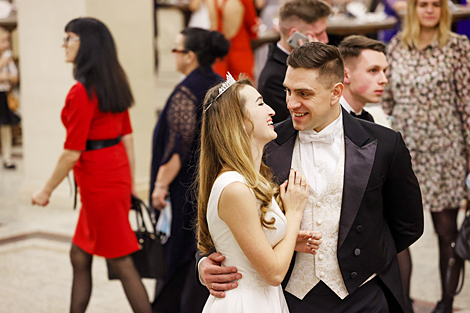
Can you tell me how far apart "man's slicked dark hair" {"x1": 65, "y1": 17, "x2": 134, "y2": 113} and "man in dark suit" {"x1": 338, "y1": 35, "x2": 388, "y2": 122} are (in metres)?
1.50

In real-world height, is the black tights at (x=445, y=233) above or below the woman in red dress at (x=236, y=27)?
below

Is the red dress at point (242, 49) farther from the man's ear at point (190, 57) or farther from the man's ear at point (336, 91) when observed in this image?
the man's ear at point (336, 91)

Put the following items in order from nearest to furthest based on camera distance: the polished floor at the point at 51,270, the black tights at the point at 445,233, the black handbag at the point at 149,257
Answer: the black handbag at the point at 149,257 < the black tights at the point at 445,233 < the polished floor at the point at 51,270

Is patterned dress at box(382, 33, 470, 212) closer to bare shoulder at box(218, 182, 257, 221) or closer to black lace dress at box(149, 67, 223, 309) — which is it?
black lace dress at box(149, 67, 223, 309)

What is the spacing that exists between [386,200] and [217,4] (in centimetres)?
571

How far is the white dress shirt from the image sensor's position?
7.76 ft

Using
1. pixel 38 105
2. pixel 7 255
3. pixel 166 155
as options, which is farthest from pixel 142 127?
pixel 166 155

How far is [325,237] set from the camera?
235cm

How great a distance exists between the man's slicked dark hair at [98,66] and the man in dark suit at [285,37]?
93 cm

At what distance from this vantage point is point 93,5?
260 inches

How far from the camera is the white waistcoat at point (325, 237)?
234 centimetres

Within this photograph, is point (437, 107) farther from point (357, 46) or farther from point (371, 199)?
point (371, 199)

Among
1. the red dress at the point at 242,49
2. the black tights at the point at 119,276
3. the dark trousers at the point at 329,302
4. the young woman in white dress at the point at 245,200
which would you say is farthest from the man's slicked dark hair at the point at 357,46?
Answer: the red dress at the point at 242,49

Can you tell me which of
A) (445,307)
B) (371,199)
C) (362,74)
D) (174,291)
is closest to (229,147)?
(371,199)
